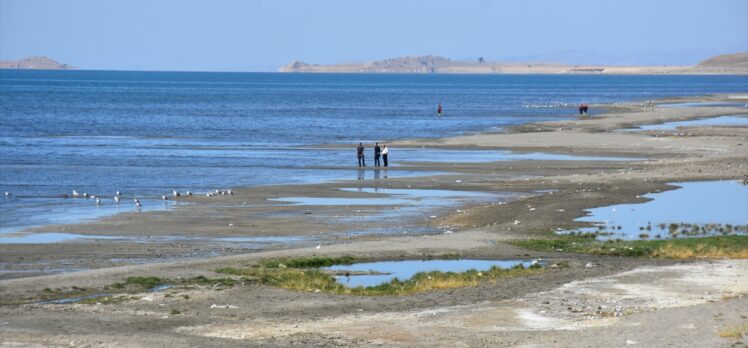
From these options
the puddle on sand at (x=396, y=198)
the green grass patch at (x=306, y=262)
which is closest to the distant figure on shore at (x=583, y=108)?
the puddle on sand at (x=396, y=198)

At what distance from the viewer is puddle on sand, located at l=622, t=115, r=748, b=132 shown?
8342cm

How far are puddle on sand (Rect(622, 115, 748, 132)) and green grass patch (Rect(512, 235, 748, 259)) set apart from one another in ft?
173

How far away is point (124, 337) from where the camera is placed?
19469 mm

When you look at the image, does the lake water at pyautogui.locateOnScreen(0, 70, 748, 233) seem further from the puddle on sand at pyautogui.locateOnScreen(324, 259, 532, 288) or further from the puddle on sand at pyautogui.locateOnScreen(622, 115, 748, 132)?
the puddle on sand at pyautogui.locateOnScreen(324, 259, 532, 288)

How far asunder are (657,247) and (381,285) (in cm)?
794

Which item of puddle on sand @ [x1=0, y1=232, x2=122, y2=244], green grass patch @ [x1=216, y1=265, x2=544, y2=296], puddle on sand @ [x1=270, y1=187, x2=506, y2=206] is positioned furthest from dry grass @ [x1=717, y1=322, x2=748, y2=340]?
puddle on sand @ [x1=270, y1=187, x2=506, y2=206]

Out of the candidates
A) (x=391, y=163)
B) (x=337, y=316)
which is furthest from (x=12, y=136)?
(x=337, y=316)

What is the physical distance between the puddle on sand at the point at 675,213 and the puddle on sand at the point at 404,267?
507 centimetres

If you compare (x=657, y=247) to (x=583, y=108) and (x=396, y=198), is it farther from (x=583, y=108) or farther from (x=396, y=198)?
(x=583, y=108)

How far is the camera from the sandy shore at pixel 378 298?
19656 mm

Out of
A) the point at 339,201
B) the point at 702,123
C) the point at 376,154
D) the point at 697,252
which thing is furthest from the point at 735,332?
the point at 702,123

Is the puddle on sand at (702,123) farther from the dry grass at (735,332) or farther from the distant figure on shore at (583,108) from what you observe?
the dry grass at (735,332)

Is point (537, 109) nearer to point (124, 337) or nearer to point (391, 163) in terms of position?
point (391, 163)

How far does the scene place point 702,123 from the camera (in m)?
88.6
